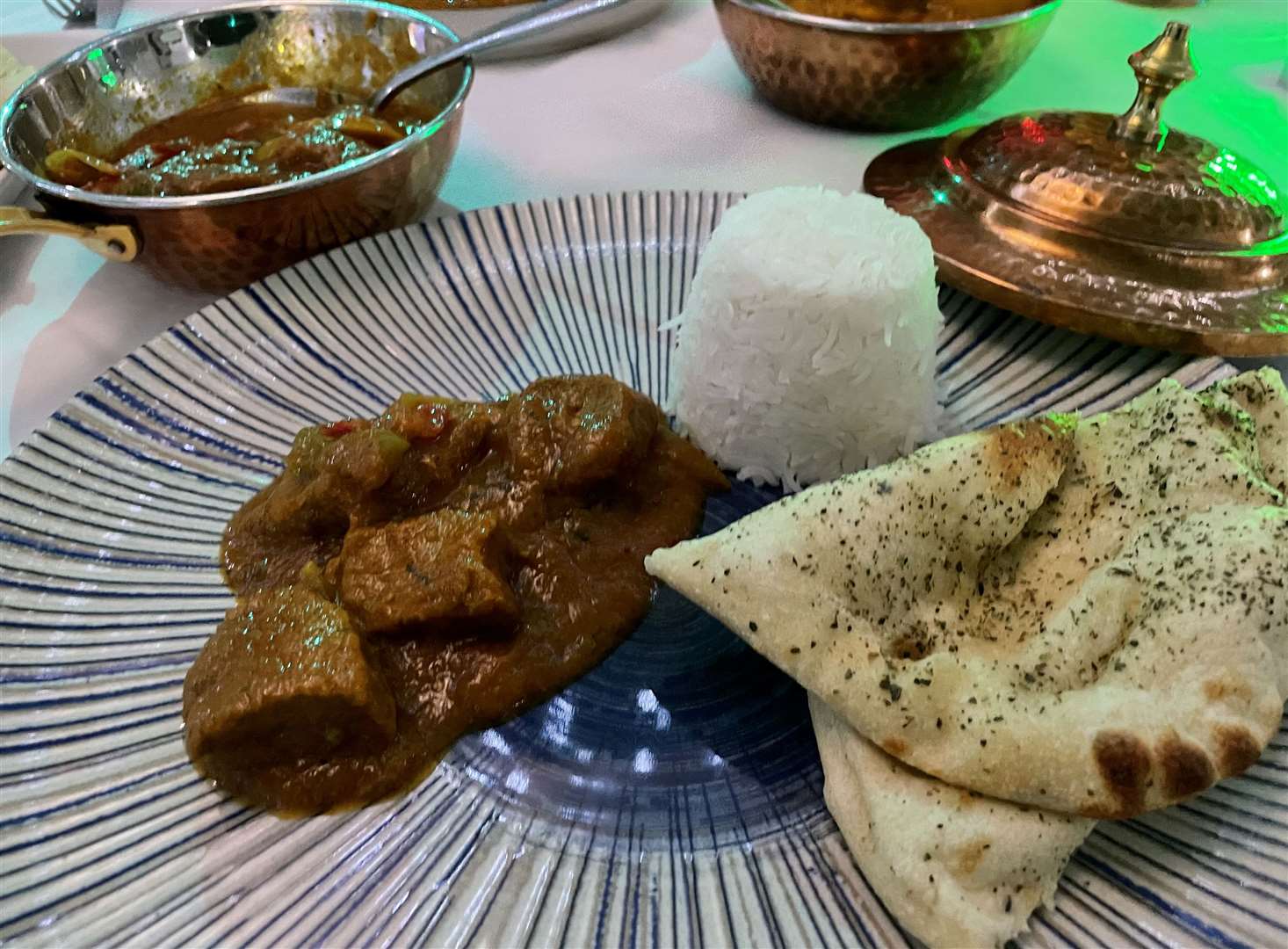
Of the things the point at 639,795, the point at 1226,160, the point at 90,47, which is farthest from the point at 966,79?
the point at 90,47

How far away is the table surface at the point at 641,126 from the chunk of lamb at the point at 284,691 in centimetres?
107

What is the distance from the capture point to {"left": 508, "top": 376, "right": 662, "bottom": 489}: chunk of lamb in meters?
1.91

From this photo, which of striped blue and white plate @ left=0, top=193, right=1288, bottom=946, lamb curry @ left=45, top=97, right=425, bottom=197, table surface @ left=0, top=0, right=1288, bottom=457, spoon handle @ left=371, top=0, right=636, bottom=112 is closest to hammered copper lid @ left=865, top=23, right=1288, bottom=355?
striped blue and white plate @ left=0, top=193, right=1288, bottom=946

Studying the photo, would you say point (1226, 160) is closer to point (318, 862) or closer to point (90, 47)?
point (318, 862)

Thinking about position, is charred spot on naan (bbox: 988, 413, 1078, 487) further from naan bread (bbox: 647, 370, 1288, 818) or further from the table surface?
the table surface

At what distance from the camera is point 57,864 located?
1336 mm

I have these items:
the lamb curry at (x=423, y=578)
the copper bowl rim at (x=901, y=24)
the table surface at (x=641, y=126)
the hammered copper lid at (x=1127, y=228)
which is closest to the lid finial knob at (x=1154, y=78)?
the hammered copper lid at (x=1127, y=228)

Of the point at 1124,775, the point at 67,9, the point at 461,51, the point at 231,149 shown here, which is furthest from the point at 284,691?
the point at 67,9

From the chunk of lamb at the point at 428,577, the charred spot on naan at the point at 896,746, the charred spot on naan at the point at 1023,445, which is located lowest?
the charred spot on naan at the point at 896,746

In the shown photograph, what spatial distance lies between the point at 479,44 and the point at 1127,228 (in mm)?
1923

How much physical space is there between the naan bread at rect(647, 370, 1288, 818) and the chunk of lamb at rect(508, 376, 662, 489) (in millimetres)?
376

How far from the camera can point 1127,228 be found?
2.22 meters

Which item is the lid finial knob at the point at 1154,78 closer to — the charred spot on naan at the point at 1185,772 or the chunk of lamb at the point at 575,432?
the chunk of lamb at the point at 575,432

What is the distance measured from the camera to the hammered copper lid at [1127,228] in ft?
6.74
